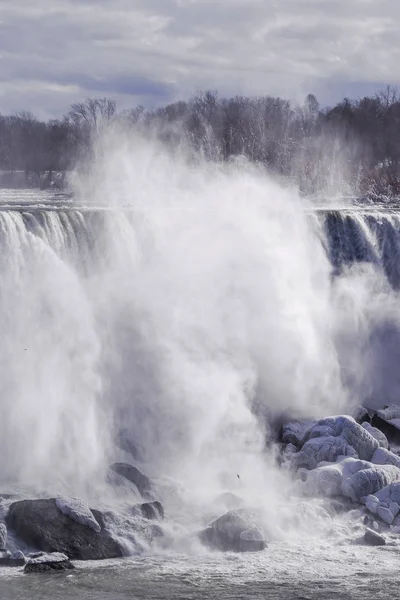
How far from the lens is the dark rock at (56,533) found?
15.1 metres

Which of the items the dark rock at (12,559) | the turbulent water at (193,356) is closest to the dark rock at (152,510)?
the turbulent water at (193,356)

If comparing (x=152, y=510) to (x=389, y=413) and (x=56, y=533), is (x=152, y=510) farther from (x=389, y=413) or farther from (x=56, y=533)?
(x=389, y=413)

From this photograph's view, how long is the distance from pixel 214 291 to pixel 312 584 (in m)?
9.24

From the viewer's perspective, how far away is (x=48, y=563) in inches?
574

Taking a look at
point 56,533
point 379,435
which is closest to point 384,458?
point 379,435

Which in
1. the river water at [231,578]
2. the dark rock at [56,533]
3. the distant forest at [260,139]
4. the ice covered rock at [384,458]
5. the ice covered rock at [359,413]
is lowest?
the river water at [231,578]

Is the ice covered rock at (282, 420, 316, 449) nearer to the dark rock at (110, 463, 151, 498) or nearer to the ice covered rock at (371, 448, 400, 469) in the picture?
the ice covered rock at (371, 448, 400, 469)

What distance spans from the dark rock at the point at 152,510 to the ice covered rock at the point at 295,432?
13.4ft

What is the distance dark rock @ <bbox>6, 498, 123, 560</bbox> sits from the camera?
15.1 m

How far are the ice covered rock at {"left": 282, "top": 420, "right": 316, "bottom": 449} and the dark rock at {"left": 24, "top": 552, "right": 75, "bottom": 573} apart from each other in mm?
6212

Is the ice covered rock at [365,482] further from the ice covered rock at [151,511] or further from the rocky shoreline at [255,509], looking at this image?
the ice covered rock at [151,511]

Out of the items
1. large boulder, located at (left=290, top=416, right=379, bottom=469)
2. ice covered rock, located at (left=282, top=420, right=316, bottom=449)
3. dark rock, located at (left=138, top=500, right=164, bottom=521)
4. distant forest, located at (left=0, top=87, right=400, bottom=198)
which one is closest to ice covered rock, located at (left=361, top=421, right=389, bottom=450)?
large boulder, located at (left=290, top=416, right=379, bottom=469)

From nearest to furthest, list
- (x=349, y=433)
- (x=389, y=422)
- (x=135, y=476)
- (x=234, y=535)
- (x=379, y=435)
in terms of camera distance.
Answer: (x=234, y=535) < (x=135, y=476) < (x=349, y=433) < (x=379, y=435) < (x=389, y=422)

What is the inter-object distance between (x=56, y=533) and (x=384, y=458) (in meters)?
6.22
